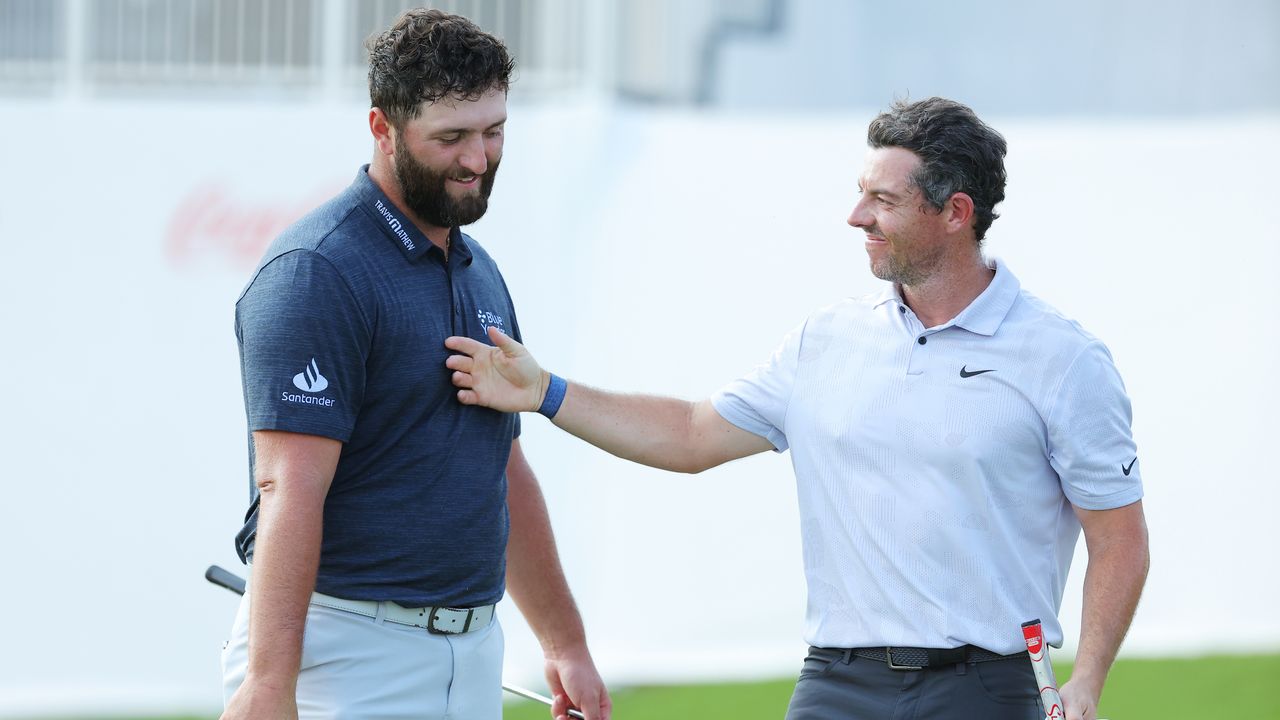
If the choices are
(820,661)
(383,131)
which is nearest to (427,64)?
(383,131)

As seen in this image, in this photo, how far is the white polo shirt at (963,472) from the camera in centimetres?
237

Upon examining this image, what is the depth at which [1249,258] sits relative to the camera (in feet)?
20.5

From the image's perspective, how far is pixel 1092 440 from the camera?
2352 mm

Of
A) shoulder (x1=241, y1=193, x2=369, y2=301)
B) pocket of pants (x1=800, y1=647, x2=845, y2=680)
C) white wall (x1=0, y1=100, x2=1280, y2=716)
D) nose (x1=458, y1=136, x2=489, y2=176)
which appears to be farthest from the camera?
white wall (x1=0, y1=100, x2=1280, y2=716)

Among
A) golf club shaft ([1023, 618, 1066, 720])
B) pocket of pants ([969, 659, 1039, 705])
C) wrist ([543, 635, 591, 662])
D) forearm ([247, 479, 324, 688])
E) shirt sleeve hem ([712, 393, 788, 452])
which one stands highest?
shirt sleeve hem ([712, 393, 788, 452])

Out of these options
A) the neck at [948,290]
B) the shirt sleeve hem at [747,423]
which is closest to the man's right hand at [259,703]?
the shirt sleeve hem at [747,423]

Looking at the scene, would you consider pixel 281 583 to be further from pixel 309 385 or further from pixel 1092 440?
pixel 1092 440

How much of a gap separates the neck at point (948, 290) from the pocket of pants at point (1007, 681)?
578 mm

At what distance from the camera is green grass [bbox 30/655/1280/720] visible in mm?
5875

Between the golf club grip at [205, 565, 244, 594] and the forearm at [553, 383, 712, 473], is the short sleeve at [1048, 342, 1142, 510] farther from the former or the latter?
the golf club grip at [205, 565, 244, 594]

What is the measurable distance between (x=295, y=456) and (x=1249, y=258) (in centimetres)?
529

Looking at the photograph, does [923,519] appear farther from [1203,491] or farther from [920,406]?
[1203,491]

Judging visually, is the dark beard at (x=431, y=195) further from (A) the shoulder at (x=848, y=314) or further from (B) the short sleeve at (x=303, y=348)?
(A) the shoulder at (x=848, y=314)

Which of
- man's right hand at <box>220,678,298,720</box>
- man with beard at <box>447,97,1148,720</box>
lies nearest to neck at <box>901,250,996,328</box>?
man with beard at <box>447,97,1148,720</box>
